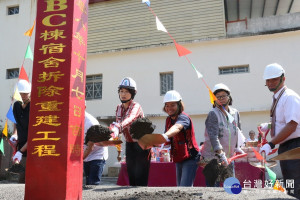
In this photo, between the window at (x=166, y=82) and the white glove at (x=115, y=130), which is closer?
the white glove at (x=115, y=130)

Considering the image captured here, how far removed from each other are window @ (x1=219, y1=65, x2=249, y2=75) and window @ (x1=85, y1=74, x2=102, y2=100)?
14.5 ft

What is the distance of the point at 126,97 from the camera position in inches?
132

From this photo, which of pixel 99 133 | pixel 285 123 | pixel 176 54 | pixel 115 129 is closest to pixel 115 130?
pixel 115 129

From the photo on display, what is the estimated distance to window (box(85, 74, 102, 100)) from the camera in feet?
36.4

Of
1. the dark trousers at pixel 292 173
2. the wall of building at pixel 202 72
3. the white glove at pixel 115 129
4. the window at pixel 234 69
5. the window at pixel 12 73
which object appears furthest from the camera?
the window at pixel 12 73

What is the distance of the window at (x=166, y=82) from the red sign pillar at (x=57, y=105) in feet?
25.1

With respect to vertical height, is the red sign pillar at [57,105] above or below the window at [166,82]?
below

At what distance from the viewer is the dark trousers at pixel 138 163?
10.7 ft

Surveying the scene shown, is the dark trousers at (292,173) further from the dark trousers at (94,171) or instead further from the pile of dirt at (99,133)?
the dark trousers at (94,171)

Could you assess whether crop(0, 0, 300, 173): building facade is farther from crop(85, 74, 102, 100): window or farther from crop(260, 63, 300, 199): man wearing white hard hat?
crop(260, 63, 300, 199): man wearing white hard hat

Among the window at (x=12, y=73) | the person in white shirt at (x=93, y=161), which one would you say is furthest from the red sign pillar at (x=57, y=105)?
the window at (x=12, y=73)

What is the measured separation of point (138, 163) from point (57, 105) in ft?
3.95

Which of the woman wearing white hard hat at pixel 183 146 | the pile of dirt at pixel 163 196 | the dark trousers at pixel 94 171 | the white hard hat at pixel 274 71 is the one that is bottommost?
the pile of dirt at pixel 163 196

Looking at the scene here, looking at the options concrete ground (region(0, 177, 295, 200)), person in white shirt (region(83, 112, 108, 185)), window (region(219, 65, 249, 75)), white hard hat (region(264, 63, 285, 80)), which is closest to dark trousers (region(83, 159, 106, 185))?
person in white shirt (region(83, 112, 108, 185))
